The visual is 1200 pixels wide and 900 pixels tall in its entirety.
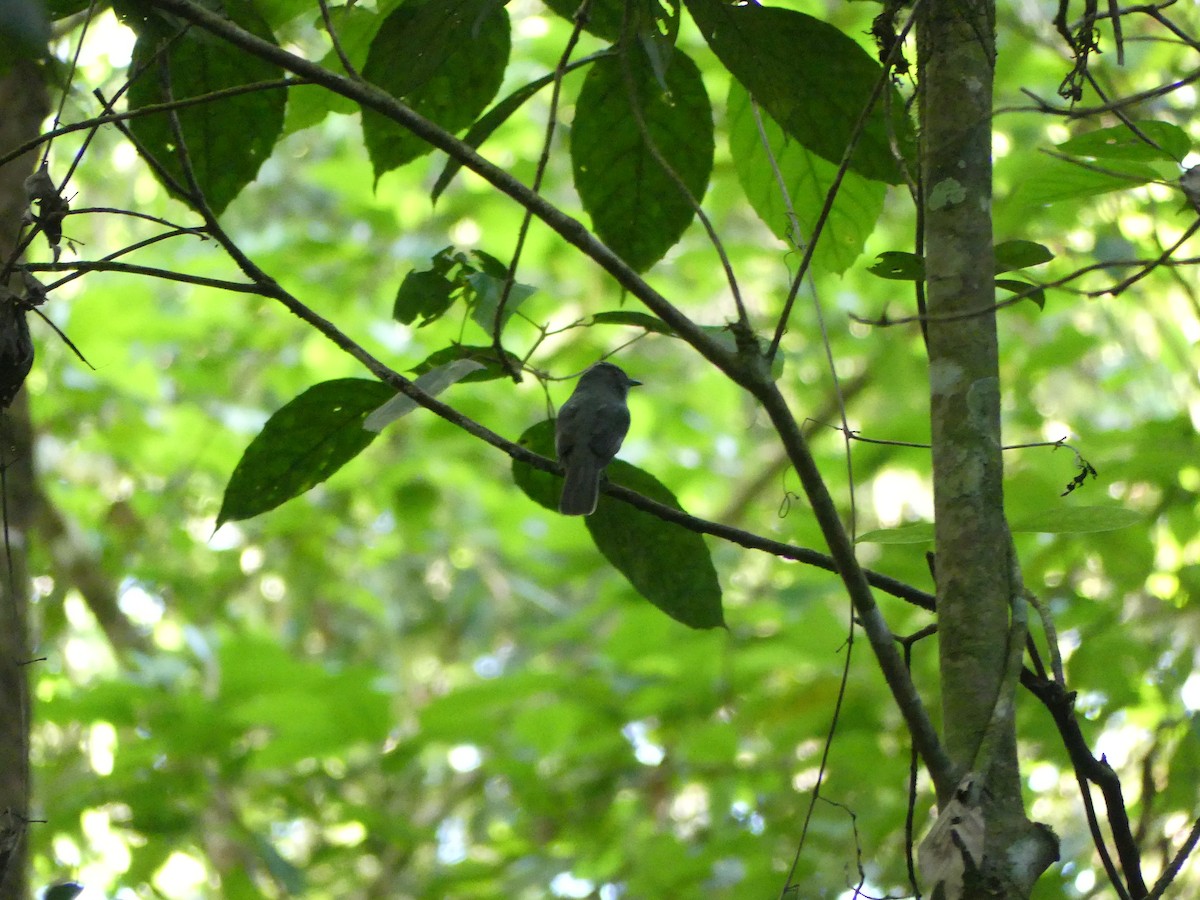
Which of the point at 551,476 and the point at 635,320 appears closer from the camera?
the point at 635,320

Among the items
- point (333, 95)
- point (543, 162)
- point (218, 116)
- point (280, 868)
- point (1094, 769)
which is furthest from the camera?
point (280, 868)

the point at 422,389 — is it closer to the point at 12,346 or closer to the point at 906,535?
the point at 12,346

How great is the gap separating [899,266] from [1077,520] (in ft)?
1.38

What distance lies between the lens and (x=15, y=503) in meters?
2.87

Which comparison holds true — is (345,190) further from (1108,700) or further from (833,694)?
(1108,700)

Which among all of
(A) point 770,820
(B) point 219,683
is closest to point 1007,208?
(A) point 770,820

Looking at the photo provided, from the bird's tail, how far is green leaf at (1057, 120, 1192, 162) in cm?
99

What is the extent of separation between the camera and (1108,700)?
3359mm

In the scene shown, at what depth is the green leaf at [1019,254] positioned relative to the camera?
1525 millimetres

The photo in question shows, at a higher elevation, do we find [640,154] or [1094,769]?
[640,154]

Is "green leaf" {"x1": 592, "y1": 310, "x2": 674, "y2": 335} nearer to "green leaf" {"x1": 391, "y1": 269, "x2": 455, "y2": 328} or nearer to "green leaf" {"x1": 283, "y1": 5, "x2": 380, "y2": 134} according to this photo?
"green leaf" {"x1": 391, "y1": 269, "x2": 455, "y2": 328}

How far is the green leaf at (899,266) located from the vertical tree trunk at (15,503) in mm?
1315

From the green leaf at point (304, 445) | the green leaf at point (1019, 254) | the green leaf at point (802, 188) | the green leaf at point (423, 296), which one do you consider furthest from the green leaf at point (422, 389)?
the green leaf at point (1019, 254)

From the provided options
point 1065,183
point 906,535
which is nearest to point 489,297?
point 906,535
